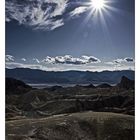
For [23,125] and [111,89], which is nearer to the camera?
[23,125]

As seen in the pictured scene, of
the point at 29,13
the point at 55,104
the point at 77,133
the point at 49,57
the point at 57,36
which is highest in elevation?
the point at 29,13

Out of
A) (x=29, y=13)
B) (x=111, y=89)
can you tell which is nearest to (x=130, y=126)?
(x=111, y=89)

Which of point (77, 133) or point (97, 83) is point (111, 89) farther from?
point (77, 133)

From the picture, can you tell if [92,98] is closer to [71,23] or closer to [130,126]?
[130,126]

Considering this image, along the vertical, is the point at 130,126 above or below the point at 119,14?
below

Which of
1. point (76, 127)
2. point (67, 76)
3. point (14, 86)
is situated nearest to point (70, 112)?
point (76, 127)

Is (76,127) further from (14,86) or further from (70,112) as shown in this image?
(14,86)
